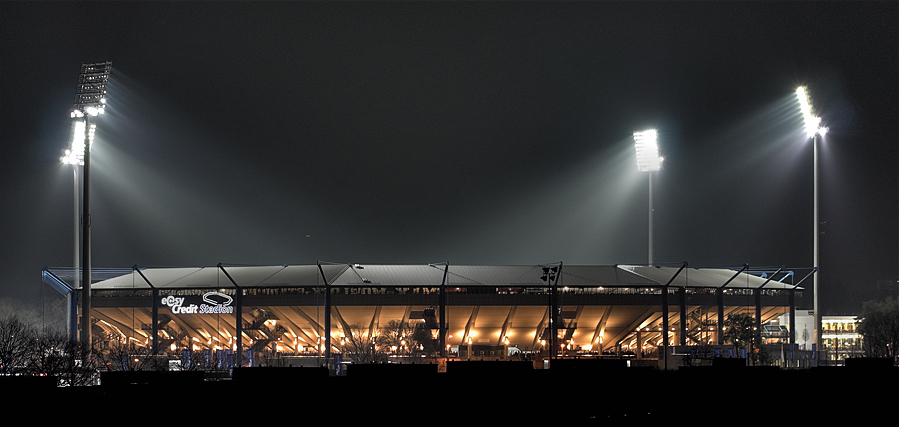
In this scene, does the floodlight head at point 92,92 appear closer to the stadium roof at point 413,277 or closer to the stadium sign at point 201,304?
the stadium roof at point 413,277

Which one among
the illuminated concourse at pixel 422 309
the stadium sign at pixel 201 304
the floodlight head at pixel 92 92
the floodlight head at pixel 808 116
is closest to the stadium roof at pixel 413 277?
the illuminated concourse at pixel 422 309

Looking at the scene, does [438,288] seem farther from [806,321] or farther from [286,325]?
[806,321]

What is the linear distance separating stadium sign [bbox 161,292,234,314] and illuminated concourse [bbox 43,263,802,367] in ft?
0.32

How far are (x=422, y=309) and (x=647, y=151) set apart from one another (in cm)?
2759

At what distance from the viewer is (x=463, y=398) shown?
23844mm

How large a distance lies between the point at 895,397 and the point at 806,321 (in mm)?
97420

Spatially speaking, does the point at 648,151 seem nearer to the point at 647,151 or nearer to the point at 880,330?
the point at 647,151

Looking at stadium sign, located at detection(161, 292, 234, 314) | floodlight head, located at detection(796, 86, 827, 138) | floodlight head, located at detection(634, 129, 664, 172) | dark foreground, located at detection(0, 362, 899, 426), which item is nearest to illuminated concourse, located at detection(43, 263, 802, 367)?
stadium sign, located at detection(161, 292, 234, 314)

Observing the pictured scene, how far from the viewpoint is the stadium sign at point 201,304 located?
7475cm

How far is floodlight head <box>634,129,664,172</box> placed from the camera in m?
78.4

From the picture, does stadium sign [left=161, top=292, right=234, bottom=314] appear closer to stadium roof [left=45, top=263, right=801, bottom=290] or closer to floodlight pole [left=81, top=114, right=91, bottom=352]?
stadium roof [left=45, top=263, right=801, bottom=290]

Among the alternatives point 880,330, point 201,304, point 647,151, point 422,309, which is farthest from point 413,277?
point 880,330

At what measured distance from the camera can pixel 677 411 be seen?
966 inches

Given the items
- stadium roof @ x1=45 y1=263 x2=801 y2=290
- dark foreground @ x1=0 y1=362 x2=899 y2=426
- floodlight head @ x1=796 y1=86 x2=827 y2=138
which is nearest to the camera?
dark foreground @ x1=0 y1=362 x2=899 y2=426
